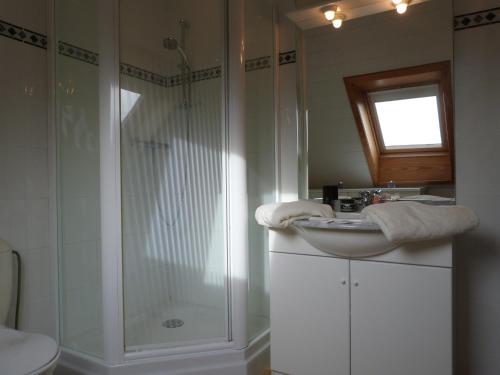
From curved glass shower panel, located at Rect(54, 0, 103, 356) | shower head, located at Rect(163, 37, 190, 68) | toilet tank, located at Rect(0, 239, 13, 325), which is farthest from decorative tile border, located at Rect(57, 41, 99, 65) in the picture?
toilet tank, located at Rect(0, 239, 13, 325)

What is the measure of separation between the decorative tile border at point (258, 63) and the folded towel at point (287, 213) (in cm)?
71

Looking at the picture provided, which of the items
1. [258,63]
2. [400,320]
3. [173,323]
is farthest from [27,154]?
[400,320]

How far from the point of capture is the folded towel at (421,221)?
1166 mm

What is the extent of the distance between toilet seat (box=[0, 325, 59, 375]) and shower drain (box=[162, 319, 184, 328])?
458 millimetres

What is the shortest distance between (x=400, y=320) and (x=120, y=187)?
1.22 m

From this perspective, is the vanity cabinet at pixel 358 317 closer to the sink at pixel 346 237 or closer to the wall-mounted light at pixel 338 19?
the sink at pixel 346 237

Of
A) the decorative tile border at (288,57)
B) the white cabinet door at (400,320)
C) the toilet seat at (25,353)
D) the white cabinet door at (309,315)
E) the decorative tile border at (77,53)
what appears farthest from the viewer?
the decorative tile border at (288,57)

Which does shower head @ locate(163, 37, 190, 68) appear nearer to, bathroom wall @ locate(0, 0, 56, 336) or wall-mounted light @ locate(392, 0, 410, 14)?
bathroom wall @ locate(0, 0, 56, 336)

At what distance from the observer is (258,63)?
6.07 feet

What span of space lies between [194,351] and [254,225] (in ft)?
2.14

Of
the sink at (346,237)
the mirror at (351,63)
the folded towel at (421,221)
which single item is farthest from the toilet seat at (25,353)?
the mirror at (351,63)

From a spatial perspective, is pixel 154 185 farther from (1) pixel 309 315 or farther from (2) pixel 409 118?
(2) pixel 409 118

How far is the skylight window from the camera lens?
1.59 metres

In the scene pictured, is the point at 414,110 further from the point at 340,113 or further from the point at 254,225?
the point at 254,225
